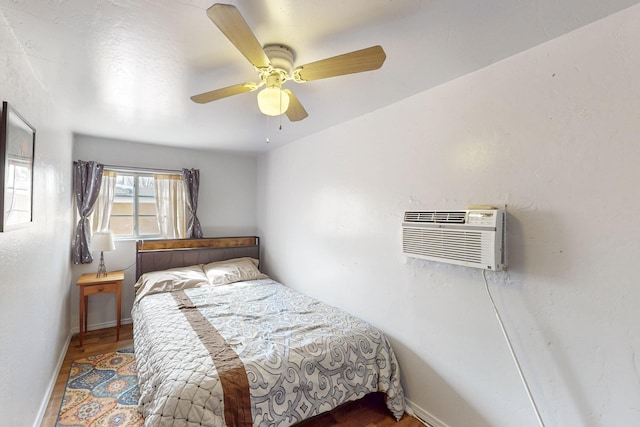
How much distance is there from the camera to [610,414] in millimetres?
1247

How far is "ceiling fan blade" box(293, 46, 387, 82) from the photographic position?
1.25m

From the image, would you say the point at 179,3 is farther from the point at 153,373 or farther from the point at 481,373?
the point at 481,373

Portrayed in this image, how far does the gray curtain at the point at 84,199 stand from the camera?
3.17 m

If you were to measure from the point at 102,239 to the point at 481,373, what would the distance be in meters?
3.61

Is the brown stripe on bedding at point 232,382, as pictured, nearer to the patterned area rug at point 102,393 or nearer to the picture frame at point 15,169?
the patterned area rug at point 102,393

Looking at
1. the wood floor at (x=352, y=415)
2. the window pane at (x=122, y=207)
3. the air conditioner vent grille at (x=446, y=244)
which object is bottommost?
the wood floor at (x=352, y=415)

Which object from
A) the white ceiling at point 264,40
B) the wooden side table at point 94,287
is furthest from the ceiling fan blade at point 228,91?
the wooden side table at point 94,287

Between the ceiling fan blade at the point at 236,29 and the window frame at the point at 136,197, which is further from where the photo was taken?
the window frame at the point at 136,197

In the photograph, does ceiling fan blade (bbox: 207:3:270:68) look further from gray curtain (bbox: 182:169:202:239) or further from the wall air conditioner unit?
Result: gray curtain (bbox: 182:169:202:239)

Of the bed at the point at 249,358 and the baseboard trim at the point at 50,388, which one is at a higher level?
the bed at the point at 249,358

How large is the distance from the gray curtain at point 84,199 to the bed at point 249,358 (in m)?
0.79

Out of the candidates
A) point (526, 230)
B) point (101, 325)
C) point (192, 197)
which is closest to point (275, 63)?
point (526, 230)

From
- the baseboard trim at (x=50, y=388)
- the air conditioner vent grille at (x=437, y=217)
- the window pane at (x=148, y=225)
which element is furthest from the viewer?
the window pane at (x=148, y=225)

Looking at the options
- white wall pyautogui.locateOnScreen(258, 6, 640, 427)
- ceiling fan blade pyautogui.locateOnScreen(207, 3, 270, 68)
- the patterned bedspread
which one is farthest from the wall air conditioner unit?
ceiling fan blade pyautogui.locateOnScreen(207, 3, 270, 68)
